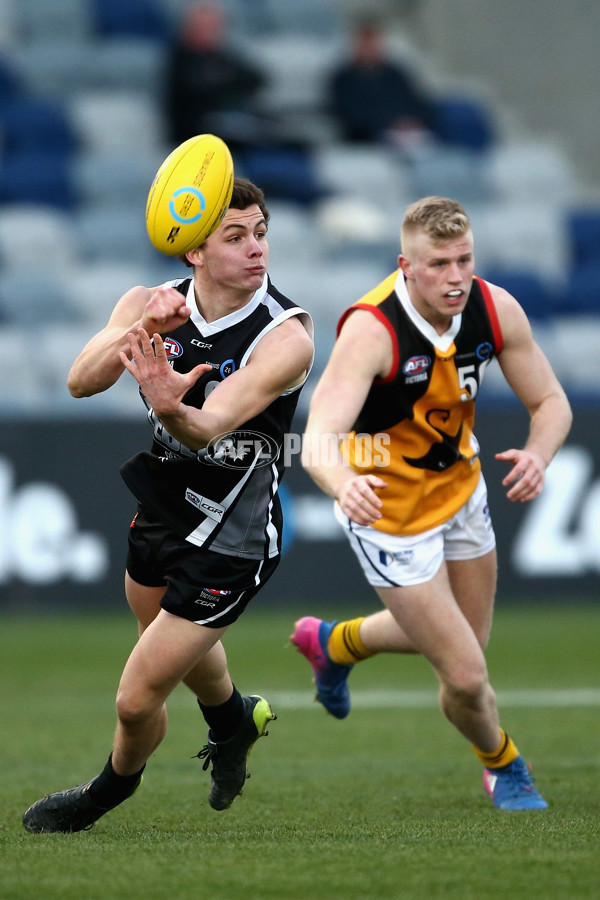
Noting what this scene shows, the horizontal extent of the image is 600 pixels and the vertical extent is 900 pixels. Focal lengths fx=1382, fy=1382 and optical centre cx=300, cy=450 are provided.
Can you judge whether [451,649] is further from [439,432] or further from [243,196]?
[243,196]

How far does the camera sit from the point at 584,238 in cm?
1562

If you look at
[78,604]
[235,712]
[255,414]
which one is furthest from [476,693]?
[78,604]

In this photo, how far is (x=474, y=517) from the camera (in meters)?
5.49

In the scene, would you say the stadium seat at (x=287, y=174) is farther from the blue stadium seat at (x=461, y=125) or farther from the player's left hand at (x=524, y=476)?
the player's left hand at (x=524, y=476)

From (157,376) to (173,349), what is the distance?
51 centimetres

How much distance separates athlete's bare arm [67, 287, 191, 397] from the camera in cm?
434

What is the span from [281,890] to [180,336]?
194 centimetres

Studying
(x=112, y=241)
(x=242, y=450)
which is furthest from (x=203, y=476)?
(x=112, y=241)

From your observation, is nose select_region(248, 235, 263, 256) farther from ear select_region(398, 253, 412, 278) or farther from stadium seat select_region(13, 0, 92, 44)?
stadium seat select_region(13, 0, 92, 44)

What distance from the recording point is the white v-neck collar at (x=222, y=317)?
4789 mm

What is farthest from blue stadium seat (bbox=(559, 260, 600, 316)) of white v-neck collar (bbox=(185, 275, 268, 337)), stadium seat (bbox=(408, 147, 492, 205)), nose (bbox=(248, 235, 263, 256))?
nose (bbox=(248, 235, 263, 256))

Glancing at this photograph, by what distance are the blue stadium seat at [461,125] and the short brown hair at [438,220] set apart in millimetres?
11561

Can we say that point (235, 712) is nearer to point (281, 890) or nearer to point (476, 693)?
point (476, 693)

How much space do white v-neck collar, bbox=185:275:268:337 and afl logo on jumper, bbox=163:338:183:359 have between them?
93 mm
